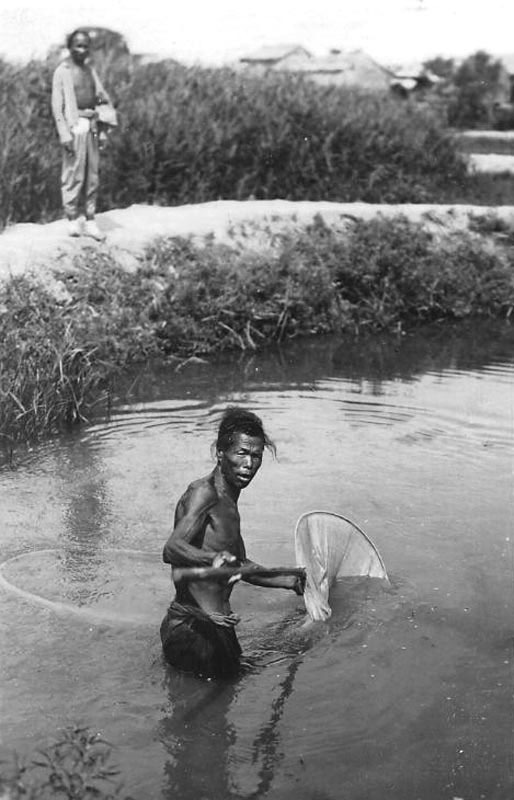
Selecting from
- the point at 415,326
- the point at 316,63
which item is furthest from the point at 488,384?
the point at 316,63

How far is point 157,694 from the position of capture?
18.0 ft

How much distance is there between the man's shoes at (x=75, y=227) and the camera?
13375 mm

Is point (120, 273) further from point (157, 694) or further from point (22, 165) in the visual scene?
point (157, 694)

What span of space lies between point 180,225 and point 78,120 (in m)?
2.17

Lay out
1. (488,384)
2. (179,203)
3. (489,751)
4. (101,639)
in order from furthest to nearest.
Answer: (179,203)
(488,384)
(101,639)
(489,751)

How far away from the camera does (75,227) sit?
1345 cm

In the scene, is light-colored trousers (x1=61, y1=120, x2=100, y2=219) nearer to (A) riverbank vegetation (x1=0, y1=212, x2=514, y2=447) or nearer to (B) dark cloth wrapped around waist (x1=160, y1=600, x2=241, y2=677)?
(A) riverbank vegetation (x1=0, y1=212, x2=514, y2=447)

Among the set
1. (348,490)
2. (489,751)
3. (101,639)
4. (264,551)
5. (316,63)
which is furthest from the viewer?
(316,63)

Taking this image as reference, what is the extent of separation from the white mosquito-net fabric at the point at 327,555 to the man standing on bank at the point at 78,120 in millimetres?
7465

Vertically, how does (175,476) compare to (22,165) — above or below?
below

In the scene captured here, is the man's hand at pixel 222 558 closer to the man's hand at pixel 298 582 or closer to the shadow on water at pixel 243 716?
the man's hand at pixel 298 582

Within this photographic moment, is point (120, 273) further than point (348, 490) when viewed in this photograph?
Yes

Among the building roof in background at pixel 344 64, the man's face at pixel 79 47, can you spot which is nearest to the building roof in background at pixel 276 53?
the building roof in background at pixel 344 64

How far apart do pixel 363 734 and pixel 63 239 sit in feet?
29.4
